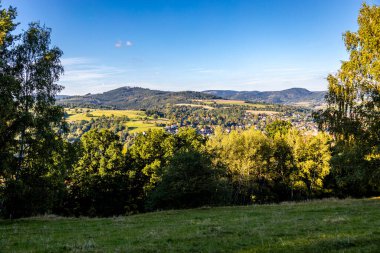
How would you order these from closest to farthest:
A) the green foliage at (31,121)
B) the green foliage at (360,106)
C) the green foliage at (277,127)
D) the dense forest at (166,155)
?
the green foliage at (360,106) → the dense forest at (166,155) → the green foliage at (31,121) → the green foliage at (277,127)

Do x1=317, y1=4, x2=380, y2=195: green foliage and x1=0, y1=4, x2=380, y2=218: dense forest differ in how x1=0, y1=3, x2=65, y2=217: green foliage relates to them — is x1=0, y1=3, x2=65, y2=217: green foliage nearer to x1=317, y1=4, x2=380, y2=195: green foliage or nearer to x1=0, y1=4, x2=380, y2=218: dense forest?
x1=0, y1=4, x2=380, y2=218: dense forest

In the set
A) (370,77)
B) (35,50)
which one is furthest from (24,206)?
(370,77)

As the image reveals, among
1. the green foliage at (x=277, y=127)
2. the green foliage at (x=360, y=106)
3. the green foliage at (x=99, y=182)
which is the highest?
the green foliage at (x=360, y=106)

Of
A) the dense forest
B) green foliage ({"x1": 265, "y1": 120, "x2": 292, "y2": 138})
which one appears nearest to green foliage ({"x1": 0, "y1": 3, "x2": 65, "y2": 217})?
the dense forest

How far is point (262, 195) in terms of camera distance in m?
69.2

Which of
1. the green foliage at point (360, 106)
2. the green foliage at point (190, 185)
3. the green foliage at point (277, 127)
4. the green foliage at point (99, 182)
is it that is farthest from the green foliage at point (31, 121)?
the green foliage at point (277, 127)

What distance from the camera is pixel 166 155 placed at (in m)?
62.6

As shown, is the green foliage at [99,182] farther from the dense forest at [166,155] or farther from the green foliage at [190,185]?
the green foliage at [190,185]

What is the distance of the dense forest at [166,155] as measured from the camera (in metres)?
22.7

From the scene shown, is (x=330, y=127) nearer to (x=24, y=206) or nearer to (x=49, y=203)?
(x=49, y=203)

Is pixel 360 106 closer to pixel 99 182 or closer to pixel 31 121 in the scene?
pixel 31 121

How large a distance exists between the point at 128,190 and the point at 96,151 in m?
9.72

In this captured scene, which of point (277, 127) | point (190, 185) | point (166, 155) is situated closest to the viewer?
point (190, 185)

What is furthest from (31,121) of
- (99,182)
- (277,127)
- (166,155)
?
(277,127)
